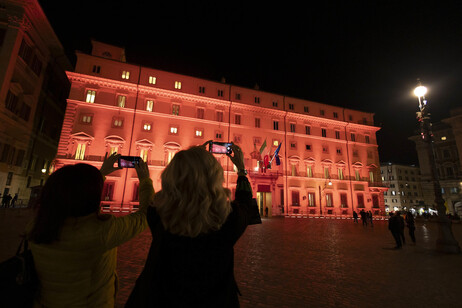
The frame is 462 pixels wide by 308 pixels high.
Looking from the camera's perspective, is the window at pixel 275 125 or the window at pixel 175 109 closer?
the window at pixel 175 109

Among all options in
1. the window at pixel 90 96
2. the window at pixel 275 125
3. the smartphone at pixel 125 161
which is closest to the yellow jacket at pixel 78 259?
the smartphone at pixel 125 161

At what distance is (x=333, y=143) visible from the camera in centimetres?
3519

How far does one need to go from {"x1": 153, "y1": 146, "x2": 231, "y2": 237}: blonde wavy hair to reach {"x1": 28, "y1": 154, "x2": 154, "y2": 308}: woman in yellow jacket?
447 millimetres

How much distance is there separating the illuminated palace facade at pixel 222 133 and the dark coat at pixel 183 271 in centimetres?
2370

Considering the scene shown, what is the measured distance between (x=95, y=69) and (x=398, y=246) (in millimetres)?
31330

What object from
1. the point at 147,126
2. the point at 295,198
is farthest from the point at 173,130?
the point at 295,198

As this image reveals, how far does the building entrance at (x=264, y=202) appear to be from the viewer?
97.5 ft

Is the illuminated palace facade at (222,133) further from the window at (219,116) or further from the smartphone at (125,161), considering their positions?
the smartphone at (125,161)

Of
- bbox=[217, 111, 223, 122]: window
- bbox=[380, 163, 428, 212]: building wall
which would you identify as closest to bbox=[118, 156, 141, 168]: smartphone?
bbox=[217, 111, 223, 122]: window

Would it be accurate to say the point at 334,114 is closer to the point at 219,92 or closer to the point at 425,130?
the point at 219,92

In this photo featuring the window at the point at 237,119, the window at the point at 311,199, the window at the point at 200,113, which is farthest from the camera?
the window at the point at 311,199

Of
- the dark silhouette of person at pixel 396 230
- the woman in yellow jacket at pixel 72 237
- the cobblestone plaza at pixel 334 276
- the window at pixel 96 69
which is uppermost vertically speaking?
the window at pixel 96 69

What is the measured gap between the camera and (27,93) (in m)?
23.6

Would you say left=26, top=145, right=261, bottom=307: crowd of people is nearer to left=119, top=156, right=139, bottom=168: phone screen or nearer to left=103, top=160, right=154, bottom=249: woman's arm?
left=103, top=160, right=154, bottom=249: woman's arm
